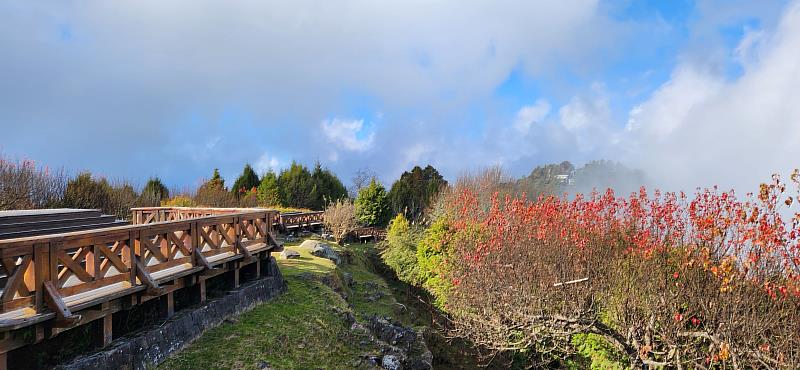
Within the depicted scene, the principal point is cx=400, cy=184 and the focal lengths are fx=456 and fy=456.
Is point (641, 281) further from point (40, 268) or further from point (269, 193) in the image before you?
point (269, 193)

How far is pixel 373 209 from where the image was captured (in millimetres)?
35719

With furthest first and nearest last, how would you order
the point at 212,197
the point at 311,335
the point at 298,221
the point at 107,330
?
1. the point at 212,197
2. the point at 298,221
3. the point at 311,335
4. the point at 107,330

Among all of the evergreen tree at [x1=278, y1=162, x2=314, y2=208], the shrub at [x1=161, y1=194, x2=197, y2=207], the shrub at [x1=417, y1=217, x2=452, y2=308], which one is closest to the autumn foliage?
the shrub at [x1=417, y1=217, x2=452, y2=308]

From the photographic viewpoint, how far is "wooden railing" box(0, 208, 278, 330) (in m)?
5.54

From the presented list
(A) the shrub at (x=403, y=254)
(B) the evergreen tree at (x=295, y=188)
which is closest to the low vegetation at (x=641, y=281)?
(A) the shrub at (x=403, y=254)

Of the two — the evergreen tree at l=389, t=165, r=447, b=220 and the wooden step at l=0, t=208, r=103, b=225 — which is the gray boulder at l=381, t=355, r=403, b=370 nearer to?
the wooden step at l=0, t=208, r=103, b=225

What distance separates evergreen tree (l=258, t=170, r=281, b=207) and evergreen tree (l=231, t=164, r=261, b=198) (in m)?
1.89

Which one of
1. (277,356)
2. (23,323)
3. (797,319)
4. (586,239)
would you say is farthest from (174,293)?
(797,319)

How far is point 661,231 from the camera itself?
9266mm

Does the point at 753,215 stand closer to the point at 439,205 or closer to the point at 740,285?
the point at 740,285

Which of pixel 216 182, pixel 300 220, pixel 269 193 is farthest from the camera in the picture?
pixel 269 193

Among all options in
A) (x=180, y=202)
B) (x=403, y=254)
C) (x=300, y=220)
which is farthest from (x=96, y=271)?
(x=180, y=202)

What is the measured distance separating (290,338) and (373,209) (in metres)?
26.2

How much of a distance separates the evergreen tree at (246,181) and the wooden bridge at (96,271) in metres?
34.5
